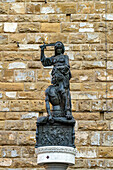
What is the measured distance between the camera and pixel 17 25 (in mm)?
11078

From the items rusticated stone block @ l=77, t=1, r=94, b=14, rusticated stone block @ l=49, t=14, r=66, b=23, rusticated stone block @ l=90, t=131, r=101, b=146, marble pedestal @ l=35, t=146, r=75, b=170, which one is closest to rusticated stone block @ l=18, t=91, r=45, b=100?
rusticated stone block @ l=90, t=131, r=101, b=146

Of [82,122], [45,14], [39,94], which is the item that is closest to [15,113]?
[39,94]

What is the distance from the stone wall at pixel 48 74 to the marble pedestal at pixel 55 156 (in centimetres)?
234

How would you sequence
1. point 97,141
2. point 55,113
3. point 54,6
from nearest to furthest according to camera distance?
1. point 55,113
2. point 97,141
3. point 54,6

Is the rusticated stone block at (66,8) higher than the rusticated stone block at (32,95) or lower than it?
higher

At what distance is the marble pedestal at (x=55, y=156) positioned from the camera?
7887 mm

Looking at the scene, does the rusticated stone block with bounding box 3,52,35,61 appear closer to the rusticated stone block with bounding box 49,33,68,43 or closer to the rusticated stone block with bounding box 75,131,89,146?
the rusticated stone block with bounding box 49,33,68,43

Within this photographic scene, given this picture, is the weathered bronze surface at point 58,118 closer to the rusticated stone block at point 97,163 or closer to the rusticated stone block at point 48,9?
the rusticated stone block at point 97,163

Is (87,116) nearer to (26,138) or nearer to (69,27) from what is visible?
(26,138)

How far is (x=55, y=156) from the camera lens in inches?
311

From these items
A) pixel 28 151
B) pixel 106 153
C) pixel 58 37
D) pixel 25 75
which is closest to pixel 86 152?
pixel 106 153

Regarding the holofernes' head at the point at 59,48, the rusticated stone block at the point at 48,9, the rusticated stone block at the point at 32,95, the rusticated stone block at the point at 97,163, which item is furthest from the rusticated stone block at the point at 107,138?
the rusticated stone block at the point at 48,9

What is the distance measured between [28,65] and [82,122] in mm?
1783

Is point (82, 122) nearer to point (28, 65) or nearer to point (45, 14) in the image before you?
point (28, 65)
